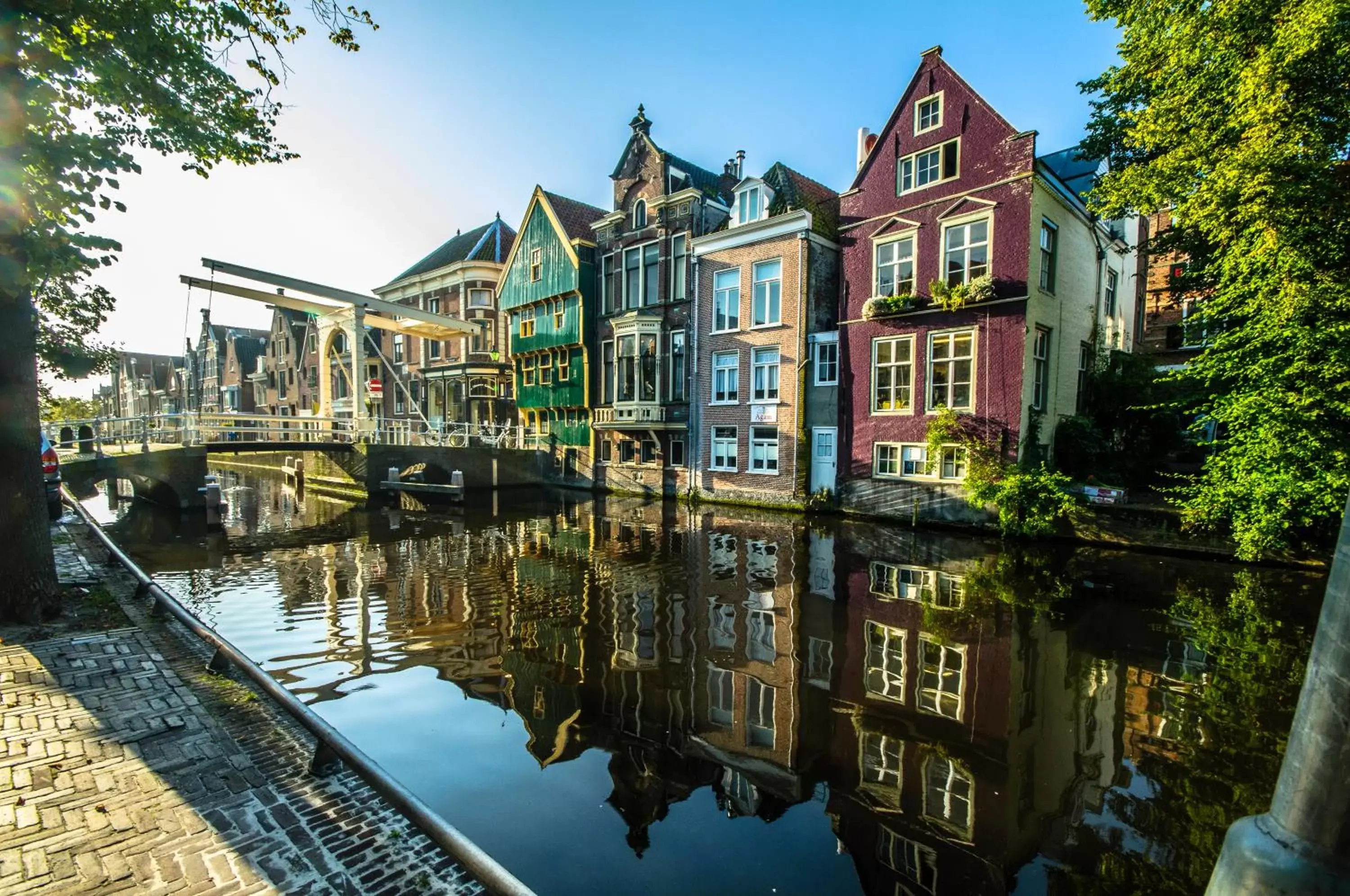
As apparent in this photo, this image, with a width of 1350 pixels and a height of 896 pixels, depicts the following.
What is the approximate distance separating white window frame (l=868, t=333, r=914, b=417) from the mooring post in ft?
61.4

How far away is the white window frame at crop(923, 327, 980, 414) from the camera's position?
59.3 feet

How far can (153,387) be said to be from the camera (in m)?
75.1

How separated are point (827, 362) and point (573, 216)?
1715 centimetres

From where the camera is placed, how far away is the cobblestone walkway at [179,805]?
351cm

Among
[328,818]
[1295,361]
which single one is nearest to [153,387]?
[328,818]

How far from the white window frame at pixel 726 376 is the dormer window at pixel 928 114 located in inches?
374

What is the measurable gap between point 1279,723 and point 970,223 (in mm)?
15759

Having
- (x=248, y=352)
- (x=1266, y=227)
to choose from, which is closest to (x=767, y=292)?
(x=1266, y=227)

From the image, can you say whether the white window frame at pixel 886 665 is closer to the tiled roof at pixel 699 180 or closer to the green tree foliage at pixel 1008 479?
the green tree foliage at pixel 1008 479

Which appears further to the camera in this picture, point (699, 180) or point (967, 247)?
point (699, 180)

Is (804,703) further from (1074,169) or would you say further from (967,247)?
(1074,169)

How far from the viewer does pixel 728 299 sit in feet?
79.3

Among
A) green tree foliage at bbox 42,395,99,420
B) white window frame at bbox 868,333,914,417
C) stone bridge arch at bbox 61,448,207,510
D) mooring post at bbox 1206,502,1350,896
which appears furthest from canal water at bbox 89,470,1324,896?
green tree foliage at bbox 42,395,99,420

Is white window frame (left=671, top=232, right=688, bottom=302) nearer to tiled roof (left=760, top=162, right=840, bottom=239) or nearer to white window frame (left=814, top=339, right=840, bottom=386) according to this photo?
tiled roof (left=760, top=162, right=840, bottom=239)
